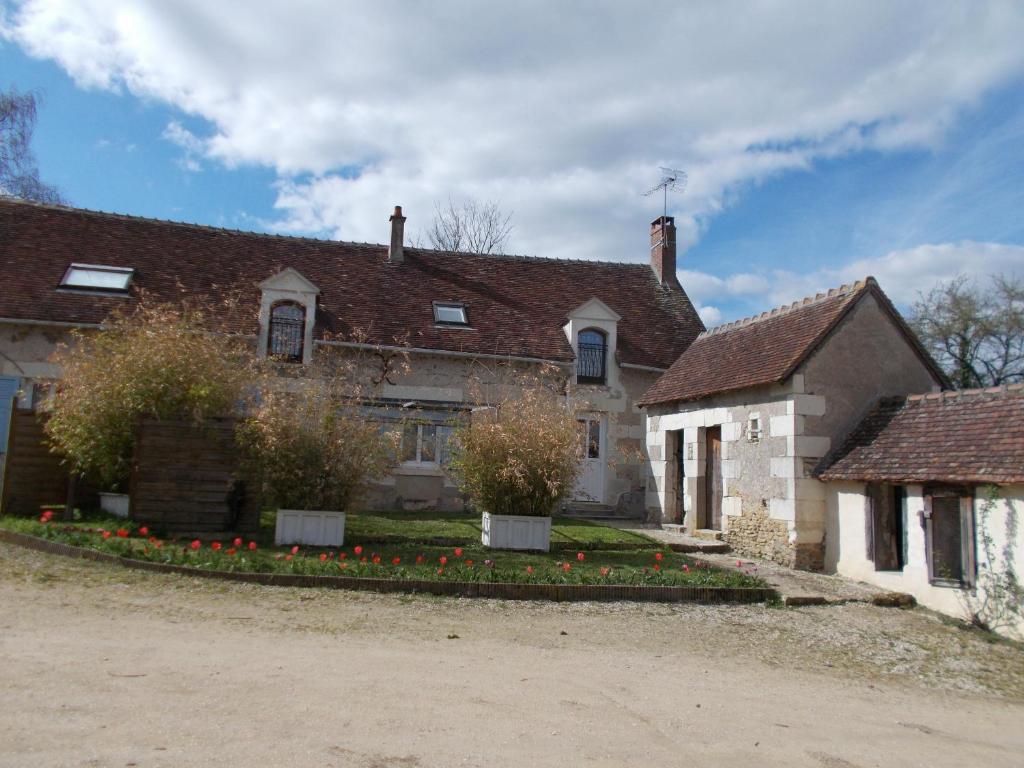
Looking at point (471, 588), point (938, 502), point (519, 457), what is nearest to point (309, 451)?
point (519, 457)

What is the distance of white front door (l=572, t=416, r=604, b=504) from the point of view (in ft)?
54.5

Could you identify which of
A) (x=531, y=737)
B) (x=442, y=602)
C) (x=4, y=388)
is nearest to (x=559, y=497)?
(x=442, y=602)

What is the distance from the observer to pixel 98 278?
15.7 m

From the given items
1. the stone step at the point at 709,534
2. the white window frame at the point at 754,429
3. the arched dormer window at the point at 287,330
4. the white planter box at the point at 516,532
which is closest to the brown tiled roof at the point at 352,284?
the arched dormer window at the point at 287,330

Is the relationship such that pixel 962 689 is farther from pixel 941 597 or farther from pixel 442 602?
pixel 442 602

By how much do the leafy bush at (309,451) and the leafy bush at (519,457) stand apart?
1259mm

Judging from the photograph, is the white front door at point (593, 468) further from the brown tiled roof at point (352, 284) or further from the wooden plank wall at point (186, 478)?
the wooden plank wall at point (186, 478)

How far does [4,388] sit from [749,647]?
10870 millimetres

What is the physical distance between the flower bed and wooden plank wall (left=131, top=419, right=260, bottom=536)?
375mm

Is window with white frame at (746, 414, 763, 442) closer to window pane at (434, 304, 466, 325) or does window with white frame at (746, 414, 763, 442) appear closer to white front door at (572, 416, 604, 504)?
white front door at (572, 416, 604, 504)

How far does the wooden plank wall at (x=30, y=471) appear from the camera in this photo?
11242mm

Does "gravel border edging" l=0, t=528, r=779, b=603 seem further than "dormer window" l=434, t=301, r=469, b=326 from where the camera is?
No

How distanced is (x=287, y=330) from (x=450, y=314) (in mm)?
3393

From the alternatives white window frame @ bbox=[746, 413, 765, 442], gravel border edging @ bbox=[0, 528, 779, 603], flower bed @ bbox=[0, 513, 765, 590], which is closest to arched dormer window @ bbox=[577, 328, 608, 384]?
white window frame @ bbox=[746, 413, 765, 442]
